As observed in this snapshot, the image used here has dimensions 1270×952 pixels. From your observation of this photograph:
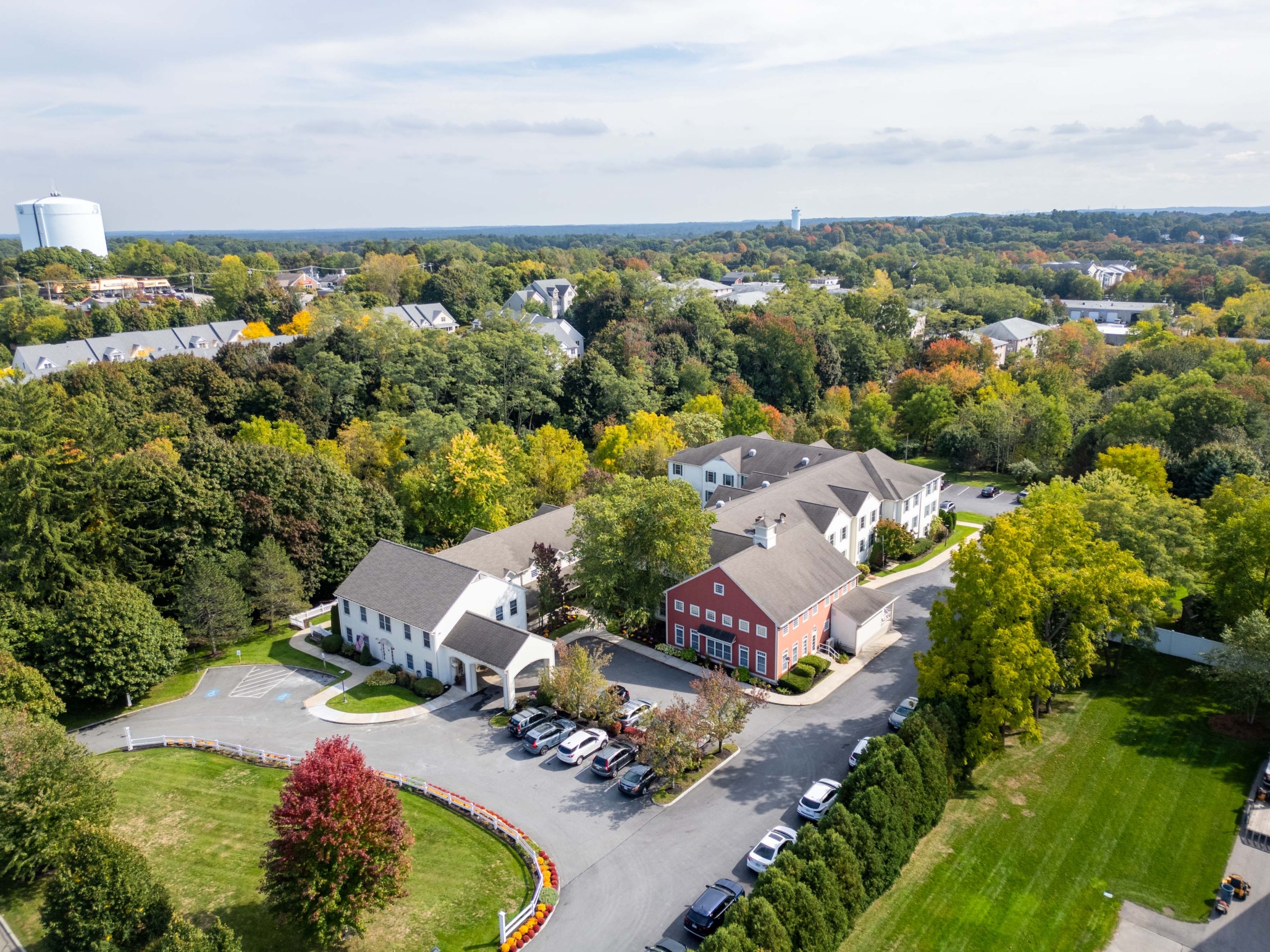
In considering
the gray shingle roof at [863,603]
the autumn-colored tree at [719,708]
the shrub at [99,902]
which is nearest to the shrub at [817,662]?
the gray shingle roof at [863,603]

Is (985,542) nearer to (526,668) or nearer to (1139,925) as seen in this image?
(1139,925)

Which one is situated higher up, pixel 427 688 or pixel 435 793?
pixel 427 688

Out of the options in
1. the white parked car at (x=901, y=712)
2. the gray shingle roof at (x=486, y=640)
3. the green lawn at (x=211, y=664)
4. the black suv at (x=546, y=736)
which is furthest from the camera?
the green lawn at (x=211, y=664)

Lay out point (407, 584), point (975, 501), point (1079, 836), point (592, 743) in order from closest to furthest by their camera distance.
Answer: point (1079, 836), point (592, 743), point (407, 584), point (975, 501)

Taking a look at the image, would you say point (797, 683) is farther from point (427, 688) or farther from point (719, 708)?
point (427, 688)

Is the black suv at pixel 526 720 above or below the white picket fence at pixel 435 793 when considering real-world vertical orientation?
above

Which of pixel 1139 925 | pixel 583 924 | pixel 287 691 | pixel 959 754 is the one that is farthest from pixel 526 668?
pixel 1139 925

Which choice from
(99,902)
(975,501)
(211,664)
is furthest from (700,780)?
(975,501)

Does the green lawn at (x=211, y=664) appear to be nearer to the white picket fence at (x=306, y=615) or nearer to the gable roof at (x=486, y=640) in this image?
the white picket fence at (x=306, y=615)
